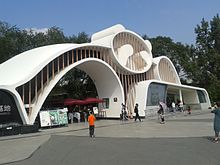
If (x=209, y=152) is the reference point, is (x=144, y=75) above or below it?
above

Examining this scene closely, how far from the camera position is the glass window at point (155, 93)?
1467 inches

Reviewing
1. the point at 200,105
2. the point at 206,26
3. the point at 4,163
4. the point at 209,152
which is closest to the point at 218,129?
the point at 209,152

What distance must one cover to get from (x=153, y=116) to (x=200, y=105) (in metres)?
16.5

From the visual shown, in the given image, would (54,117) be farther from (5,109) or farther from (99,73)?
(99,73)

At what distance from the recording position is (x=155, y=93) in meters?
38.4

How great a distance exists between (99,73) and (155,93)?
7.59 metres

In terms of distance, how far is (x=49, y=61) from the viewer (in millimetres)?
26250

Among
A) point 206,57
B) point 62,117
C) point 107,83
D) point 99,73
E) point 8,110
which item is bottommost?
point 62,117

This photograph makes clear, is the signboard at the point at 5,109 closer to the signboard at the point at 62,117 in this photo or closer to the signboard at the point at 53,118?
the signboard at the point at 53,118

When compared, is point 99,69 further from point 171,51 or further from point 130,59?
point 171,51

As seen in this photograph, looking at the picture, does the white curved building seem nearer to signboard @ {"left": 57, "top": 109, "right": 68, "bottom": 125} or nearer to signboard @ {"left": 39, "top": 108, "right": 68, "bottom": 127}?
signboard @ {"left": 39, "top": 108, "right": 68, "bottom": 127}

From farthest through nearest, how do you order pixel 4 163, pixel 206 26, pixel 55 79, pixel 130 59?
pixel 206 26 < pixel 130 59 < pixel 55 79 < pixel 4 163

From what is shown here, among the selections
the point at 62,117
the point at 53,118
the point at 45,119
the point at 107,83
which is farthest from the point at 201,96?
the point at 45,119

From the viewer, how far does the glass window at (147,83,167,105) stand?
3725 cm
